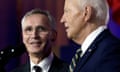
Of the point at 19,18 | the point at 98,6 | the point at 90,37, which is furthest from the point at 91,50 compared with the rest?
the point at 19,18

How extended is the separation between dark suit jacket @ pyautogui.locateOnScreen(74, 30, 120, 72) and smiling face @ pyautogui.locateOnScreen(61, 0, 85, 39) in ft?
0.33

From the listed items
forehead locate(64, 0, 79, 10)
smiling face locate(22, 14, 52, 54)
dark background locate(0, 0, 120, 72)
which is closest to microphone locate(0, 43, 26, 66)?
smiling face locate(22, 14, 52, 54)

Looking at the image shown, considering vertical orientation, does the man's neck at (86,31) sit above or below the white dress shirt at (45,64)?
above

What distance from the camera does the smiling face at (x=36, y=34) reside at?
182 cm

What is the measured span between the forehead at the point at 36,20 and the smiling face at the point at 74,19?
42 centimetres

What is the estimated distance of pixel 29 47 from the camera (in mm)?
1826

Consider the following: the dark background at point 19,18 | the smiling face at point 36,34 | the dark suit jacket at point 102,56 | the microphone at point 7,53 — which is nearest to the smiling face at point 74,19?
the dark suit jacket at point 102,56

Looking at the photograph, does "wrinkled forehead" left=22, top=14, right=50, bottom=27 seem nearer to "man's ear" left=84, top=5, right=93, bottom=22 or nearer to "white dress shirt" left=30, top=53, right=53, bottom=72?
"white dress shirt" left=30, top=53, right=53, bottom=72

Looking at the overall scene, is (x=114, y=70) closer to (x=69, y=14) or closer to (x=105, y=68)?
(x=105, y=68)

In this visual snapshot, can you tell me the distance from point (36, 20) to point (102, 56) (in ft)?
2.24

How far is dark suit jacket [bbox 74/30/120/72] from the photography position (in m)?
1.19

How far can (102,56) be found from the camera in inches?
49.0

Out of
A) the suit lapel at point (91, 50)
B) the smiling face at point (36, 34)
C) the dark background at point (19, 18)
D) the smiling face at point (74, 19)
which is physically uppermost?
the smiling face at point (74, 19)

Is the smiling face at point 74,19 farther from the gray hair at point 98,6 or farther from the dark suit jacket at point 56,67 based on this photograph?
the dark suit jacket at point 56,67
